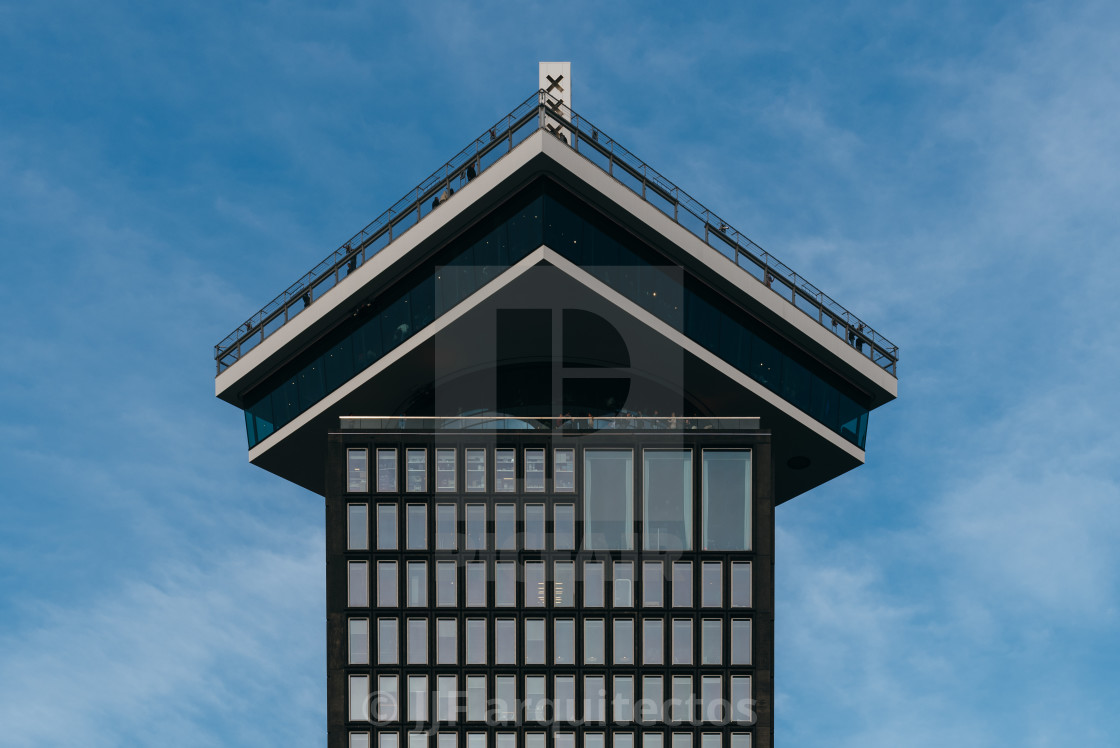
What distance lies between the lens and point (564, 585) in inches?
4788

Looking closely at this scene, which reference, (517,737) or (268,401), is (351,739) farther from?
(268,401)

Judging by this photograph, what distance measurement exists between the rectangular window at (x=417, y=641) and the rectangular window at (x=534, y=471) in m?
9.86

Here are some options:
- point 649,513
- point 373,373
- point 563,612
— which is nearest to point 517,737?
point 563,612

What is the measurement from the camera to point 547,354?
126 metres

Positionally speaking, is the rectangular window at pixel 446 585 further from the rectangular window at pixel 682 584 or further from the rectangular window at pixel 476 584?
the rectangular window at pixel 682 584

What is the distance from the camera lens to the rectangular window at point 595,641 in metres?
120

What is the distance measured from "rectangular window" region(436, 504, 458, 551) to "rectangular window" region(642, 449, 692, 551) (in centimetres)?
1108

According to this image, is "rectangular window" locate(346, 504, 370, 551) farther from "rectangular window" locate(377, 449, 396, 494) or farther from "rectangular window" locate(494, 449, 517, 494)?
"rectangular window" locate(494, 449, 517, 494)

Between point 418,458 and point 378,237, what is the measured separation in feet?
42.8

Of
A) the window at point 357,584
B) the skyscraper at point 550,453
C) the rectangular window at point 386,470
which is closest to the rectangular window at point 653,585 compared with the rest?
the skyscraper at point 550,453

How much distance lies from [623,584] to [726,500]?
776cm

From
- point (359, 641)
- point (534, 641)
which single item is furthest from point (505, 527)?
point (359, 641)

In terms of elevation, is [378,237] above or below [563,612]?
above

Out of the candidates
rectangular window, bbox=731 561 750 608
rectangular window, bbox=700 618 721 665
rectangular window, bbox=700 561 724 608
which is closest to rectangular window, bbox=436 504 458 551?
rectangular window, bbox=700 561 724 608
